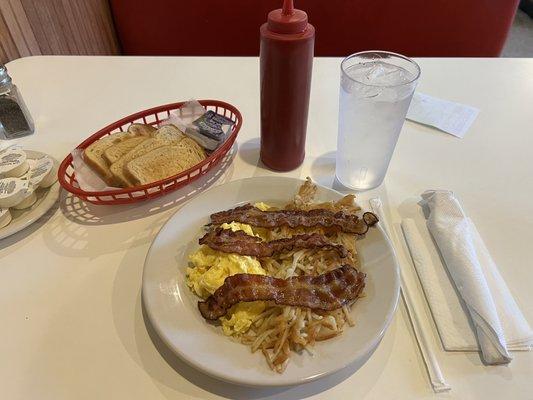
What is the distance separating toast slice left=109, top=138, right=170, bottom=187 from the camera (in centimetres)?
100

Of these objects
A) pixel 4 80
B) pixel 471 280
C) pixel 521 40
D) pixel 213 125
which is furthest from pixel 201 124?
pixel 521 40

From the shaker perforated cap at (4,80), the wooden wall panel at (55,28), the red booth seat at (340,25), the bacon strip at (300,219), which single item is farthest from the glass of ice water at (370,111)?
the wooden wall panel at (55,28)

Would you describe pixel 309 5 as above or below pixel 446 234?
above

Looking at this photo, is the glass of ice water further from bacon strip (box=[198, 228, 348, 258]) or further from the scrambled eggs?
the scrambled eggs

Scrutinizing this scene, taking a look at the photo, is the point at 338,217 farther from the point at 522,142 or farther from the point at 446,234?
the point at 522,142

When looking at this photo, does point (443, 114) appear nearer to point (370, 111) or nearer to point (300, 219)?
point (370, 111)

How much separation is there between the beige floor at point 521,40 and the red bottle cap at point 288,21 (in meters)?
3.47

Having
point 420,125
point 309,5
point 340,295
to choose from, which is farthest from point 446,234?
point 309,5

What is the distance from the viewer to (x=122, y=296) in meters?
0.81

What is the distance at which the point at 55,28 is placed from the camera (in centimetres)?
172

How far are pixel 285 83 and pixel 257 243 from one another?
39 centimetres

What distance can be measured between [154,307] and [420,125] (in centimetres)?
99

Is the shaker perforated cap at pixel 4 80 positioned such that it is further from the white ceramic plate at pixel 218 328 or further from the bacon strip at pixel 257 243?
the bacon strip at pixel 257 243

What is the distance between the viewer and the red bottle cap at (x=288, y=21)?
86cm
